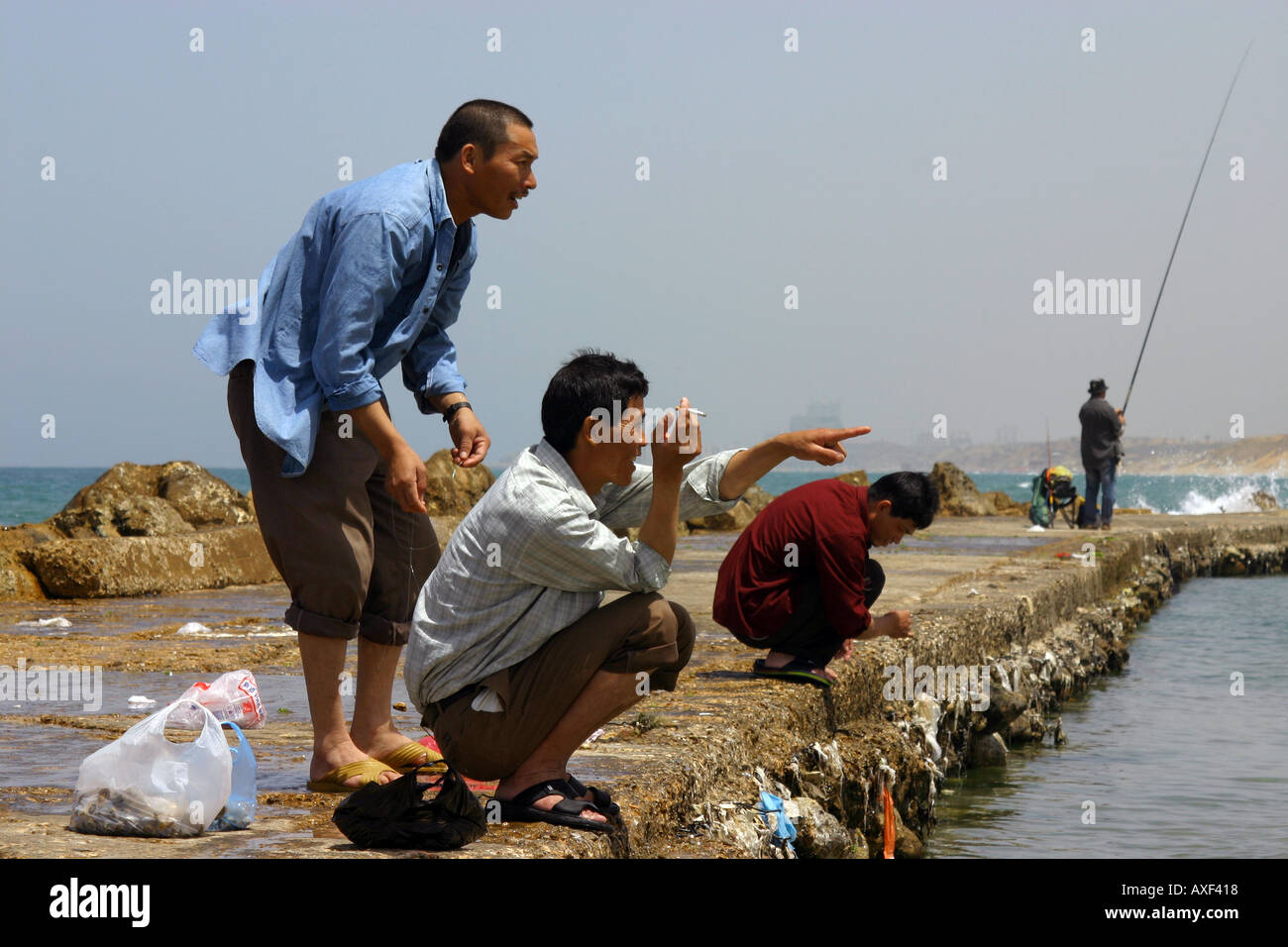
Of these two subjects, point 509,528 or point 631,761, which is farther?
point 631,761

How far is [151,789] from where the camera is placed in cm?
297

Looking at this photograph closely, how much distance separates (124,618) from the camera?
26.3 feet

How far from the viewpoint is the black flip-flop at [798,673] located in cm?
525

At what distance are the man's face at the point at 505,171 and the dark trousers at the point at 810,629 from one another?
2.14 m

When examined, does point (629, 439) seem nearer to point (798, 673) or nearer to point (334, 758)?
point (334, 758)

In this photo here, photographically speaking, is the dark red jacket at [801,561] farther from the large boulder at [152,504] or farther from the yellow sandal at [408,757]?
the large boulder at [152,504]

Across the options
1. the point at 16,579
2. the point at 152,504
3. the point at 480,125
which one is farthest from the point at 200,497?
the point at 480,125

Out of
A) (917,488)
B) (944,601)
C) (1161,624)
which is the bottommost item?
(1161,624)

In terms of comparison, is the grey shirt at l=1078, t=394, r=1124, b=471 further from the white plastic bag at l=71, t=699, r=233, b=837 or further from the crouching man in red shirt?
the white plastic bag at l=71, t=699, r=233, b=837
